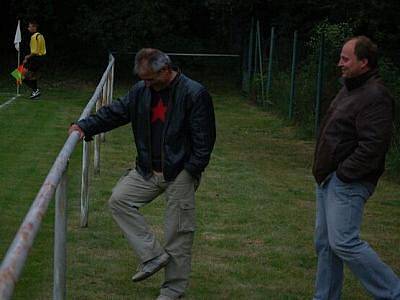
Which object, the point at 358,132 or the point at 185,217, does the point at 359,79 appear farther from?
the point at 185,217

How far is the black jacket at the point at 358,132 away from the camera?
5719 millimetres

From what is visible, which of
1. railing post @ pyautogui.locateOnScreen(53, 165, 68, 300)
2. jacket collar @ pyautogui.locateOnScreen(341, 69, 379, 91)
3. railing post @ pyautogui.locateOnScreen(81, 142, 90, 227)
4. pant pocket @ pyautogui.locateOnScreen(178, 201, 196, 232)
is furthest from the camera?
railing post @ pyautogui.locateOnScreen(81, 142, 90, 227)

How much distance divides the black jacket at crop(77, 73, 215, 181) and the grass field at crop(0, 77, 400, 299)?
104 cm

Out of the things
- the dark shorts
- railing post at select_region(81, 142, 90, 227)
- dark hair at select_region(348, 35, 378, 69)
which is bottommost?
the dark shorts

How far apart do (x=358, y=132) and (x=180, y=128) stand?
132cm

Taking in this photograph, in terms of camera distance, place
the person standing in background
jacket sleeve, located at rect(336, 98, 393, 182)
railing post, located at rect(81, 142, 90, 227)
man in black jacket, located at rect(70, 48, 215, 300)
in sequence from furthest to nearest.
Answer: the person standing in background → railing post, located at rect(81, 142, 90, 227) → man in black jacket, located at rect(70, 48, 215, 300) → jacket sleeve, located at rect(336, 98, 393, 182)

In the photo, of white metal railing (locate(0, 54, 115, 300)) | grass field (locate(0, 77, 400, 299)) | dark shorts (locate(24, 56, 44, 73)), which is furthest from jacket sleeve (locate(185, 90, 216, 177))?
dark shorts (locate(24, 56, 44, 73))

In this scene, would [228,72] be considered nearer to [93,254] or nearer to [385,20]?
[385,20]

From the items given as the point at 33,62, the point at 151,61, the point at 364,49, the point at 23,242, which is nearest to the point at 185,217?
the point at 151,61

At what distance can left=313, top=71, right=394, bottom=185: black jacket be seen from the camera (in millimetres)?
5719

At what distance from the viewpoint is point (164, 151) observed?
6633mm

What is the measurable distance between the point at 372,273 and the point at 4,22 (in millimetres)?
28419

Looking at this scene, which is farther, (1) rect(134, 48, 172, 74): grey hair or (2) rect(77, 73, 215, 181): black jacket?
(2) rect(77, 73, 215, 181): black jacket

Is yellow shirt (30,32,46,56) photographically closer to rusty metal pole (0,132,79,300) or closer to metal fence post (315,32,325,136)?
metal fence post (315,32,325,136)
